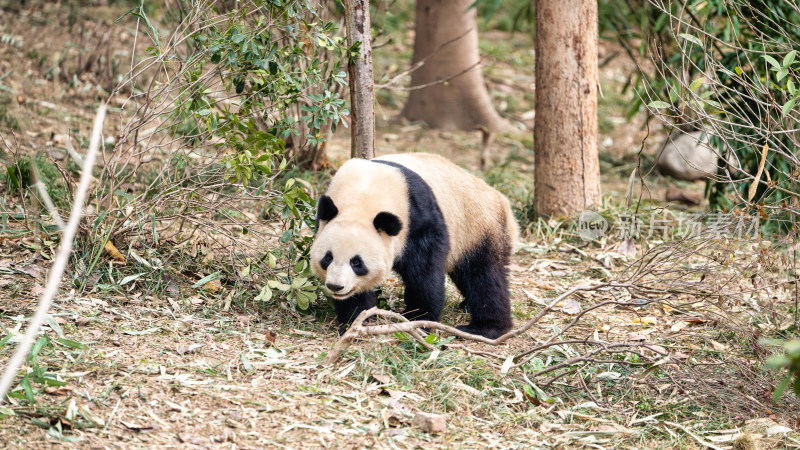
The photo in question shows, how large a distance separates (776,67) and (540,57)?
260cm

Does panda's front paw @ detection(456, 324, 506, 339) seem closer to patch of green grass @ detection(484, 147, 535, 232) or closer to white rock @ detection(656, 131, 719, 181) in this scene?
patch of green grass @ detection(484, 147, 535, 232)

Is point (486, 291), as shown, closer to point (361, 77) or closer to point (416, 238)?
point (416, 238)

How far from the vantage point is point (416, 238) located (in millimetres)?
4500

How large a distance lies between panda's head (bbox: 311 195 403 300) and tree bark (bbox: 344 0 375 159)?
130cm

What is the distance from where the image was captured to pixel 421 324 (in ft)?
13.5

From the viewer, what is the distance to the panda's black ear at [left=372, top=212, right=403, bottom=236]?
13.6 feet

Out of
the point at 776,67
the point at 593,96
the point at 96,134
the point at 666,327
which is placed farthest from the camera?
the point at 593,96

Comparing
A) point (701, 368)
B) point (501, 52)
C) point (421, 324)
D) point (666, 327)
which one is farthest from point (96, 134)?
point (501, 52)

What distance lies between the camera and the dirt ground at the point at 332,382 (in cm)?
339

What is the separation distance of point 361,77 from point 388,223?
5.30 feet

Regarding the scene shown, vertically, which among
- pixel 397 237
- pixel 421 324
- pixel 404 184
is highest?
pixel 404 184

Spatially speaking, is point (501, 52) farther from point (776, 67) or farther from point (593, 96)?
point (776, 67)

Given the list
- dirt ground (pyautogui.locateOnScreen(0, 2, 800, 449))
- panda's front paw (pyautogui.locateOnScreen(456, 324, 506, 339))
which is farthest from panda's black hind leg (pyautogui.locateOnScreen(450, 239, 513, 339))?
dirt ground (pyautogui.locateOnScreen(0, 2, 800, 449))

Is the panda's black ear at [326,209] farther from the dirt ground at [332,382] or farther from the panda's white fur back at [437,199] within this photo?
the dirt ground at [332,382]
